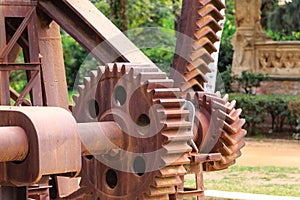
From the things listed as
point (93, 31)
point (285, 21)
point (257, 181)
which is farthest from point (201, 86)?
point (285, 21)

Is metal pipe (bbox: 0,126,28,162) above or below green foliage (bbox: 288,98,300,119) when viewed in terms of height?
below

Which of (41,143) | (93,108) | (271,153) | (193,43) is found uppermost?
(193,43)

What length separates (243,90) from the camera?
23.7m

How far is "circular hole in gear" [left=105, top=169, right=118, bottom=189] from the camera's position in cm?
439

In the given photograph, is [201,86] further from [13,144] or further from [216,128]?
[13,144]

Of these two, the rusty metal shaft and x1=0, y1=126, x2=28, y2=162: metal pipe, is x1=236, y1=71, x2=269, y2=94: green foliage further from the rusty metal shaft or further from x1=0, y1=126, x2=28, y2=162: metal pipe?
x1=0, y1=126, x2=28, y2=162: metal pipe

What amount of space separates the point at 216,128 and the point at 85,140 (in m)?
1.03

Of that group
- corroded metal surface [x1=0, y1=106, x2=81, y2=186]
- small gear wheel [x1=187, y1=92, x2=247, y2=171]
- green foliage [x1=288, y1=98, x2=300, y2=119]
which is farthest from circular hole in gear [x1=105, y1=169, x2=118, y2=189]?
green foliage [x1=288, y1=98, x2=300, y2=119]

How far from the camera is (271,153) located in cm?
1931

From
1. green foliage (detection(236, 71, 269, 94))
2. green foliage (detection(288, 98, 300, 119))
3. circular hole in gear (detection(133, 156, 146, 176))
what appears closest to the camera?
circular hole in gear (detection(133, 156, 146, 176))

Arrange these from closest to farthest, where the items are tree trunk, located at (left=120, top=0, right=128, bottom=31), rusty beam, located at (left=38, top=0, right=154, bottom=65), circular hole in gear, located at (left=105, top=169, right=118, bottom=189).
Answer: circular hole in gear, located at (left=105, top=169, right=118, bottom=189), rusty beam, located at (left=38, top=0, right=154, bottom=65), tree trunk, located at (left=120, top=0, right=128, bottom=31)

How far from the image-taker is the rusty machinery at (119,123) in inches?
131

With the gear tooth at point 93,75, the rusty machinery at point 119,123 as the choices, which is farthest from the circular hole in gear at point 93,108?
the gear tooth at point 93,75

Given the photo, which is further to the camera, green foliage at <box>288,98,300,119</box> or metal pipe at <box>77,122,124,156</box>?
green foliage at <box>288,98,300,119</box>
